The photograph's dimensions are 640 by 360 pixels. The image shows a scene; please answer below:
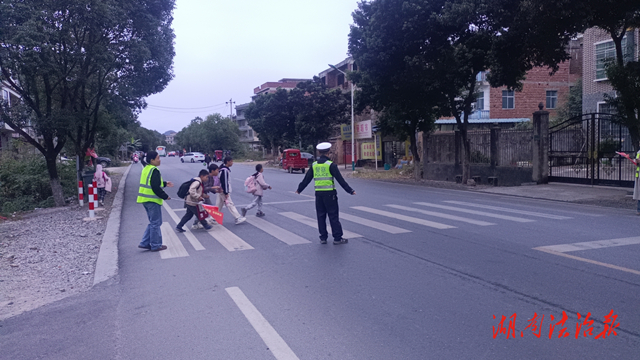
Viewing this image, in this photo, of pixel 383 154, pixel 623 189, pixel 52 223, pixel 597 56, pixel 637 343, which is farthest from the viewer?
pixel 383 154

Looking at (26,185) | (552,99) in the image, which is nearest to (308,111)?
(552,99)

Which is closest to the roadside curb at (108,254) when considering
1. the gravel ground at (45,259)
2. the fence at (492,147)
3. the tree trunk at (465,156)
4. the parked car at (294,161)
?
the gravel ground at (45,259)

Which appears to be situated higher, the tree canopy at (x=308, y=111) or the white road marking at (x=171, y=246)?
the tree canopy at (x=308, y=111)

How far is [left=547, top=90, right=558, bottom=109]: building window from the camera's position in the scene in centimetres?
4262

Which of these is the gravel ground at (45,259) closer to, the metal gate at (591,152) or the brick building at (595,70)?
the metal gate at (591,152)

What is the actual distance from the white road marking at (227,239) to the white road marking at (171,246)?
718 millimetres

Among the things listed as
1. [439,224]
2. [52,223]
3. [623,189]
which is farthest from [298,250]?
[623,189]

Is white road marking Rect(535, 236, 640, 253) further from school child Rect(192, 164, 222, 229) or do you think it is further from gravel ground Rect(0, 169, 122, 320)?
gravel ground Rect(0, 169, 122, 320)

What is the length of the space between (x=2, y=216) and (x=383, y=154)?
98.2 ft

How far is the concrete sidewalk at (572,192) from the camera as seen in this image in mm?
15219

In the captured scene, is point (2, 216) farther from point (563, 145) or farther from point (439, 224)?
point (563, 145)

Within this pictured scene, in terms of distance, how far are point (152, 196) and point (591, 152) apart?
15.2 m

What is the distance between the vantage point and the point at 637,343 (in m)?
4.27

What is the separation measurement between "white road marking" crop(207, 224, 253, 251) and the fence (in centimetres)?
1386
